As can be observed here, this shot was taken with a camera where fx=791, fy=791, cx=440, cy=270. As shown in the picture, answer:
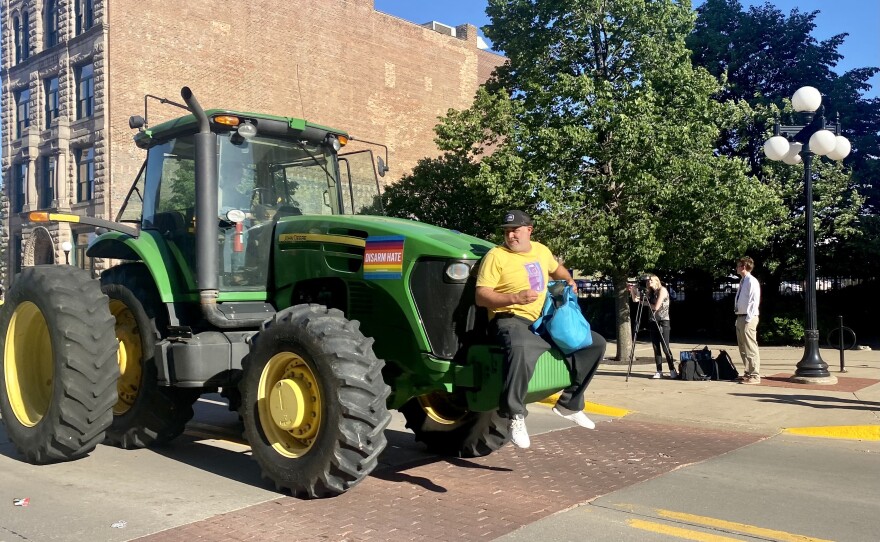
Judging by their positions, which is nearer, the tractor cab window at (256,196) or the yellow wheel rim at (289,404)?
the yellow wheel rim at (289,404)

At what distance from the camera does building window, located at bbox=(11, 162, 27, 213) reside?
3494cm

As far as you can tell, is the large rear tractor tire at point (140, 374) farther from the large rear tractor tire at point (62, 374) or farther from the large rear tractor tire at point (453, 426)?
the large rear tractor tire at point (453, 426)

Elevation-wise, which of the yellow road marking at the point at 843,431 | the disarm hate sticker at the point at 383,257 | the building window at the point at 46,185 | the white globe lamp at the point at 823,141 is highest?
the building window at the point at 46,185

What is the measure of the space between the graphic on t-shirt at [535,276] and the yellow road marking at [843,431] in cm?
448

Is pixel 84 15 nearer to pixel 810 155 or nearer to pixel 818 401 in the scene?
pixel 810 155

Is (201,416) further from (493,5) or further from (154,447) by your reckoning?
(493,5)

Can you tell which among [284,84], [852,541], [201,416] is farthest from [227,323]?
[284,84]

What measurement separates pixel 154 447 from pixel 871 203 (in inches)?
879

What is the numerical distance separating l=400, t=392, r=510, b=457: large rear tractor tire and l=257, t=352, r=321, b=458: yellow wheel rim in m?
1.40

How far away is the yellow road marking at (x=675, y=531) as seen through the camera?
4.72 m

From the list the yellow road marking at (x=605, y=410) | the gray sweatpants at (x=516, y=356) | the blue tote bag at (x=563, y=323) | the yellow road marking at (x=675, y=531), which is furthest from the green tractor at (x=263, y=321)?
the yellow road marking at (x=605, y=410)

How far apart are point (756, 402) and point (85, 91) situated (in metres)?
30.0

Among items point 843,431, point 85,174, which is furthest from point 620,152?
point 85,174

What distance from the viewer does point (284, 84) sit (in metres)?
37.3
